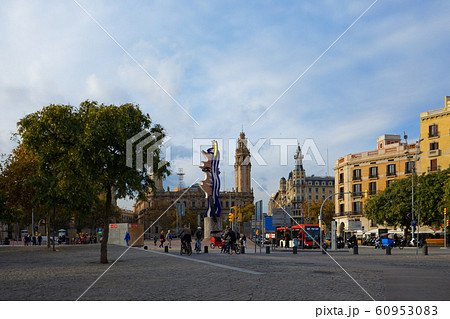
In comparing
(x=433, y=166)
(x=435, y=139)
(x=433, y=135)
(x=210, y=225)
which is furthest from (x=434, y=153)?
(x=210, y=225)

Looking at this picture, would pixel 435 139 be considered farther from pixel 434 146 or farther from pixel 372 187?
pixel 372 187

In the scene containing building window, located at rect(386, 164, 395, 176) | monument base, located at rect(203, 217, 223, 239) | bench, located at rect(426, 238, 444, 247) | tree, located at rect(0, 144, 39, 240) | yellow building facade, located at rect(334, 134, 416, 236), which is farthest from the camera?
building window, located at rect(386, 164, 395, 176)

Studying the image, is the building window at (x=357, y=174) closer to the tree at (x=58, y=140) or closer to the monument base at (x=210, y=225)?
the monument base at (x=210, y=225)

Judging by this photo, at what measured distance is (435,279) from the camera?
13.4m

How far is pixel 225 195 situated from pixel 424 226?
121 m

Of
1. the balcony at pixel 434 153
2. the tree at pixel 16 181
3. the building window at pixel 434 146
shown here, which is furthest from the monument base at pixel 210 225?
the building window at pixel 434 146

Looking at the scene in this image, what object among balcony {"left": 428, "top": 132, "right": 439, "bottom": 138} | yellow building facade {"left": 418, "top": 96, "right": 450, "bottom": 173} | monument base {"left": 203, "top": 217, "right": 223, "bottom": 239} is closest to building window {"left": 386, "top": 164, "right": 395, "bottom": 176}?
yellow building facade {"left": 418, "top": 96, "right": 450, "bottom": 173}

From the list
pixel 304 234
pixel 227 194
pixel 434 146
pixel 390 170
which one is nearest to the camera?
pixel 304 234

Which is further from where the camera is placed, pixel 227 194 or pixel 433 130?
pixel 227 194

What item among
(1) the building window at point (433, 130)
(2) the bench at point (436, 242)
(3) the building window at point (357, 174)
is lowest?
(2) the bench at point (436, 242)

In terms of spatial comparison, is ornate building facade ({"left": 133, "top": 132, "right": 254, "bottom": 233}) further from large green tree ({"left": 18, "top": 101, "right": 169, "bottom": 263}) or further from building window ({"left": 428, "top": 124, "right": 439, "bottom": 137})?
large green tree ({"left": 18, "top": 101, "right": 169, "bottom": 263})
